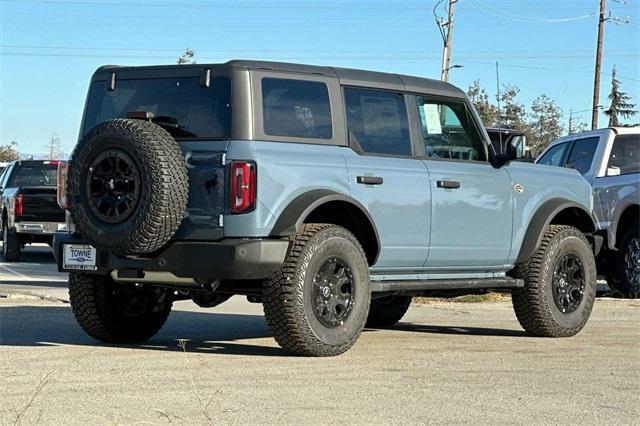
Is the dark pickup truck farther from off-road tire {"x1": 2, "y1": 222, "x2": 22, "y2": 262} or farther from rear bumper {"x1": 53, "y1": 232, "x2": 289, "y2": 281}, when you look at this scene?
rear bumper {"x1": 53, "y1": 232, "x2": 289, "y2": 281}

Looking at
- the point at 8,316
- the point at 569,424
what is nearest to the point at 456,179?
the point at 569,424

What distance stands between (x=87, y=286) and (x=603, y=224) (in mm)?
7531

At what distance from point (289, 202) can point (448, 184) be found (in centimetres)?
176

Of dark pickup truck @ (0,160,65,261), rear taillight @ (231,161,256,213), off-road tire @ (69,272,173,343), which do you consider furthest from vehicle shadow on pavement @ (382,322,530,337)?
dark pickup truck @ (0,160,65,261)

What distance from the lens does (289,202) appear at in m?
8.16

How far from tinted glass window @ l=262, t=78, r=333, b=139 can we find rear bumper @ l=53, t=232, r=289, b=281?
2.75 feet

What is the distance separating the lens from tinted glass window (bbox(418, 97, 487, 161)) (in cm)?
958

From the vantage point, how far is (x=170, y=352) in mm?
8648

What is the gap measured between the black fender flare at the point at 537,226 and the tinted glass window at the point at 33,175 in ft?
44.2

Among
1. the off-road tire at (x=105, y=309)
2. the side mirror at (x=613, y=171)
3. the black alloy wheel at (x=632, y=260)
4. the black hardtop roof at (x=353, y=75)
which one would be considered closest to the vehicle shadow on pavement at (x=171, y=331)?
the off-road tire at (x=105, y=309)

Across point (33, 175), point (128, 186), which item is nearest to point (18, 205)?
point (33, 175)

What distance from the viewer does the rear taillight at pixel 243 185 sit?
794 centimetres

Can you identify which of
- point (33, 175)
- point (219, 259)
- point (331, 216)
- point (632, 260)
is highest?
point (331, 216)

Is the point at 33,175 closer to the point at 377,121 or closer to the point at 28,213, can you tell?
the point at 28,213
